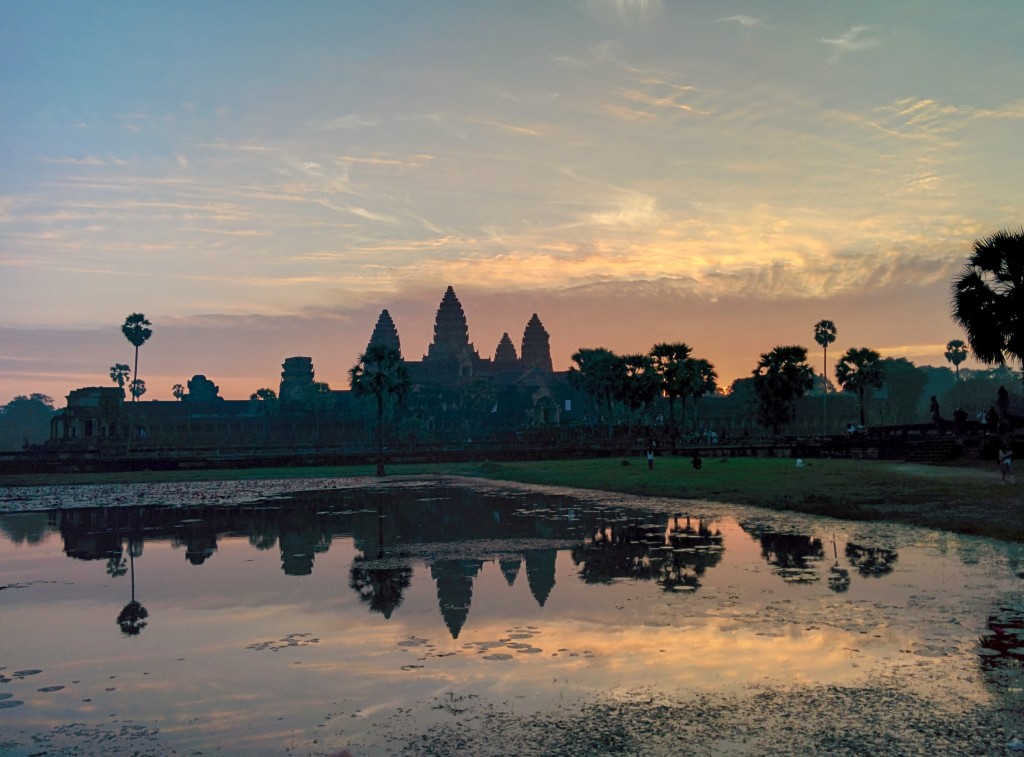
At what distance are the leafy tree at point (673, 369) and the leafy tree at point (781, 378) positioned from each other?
653 centimetres

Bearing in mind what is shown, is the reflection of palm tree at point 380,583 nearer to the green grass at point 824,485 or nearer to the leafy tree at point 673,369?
the green grass at point 824,485

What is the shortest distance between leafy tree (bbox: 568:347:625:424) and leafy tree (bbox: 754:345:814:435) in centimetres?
1712

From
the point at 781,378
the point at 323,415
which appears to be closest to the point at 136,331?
the point at 323,415

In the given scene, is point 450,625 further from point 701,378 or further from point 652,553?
point 701,378

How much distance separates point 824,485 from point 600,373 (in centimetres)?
6260

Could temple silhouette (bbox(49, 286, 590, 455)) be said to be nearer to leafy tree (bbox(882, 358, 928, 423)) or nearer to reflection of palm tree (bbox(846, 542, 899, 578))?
leafy tree (bbox(882, 358, 928, 423))

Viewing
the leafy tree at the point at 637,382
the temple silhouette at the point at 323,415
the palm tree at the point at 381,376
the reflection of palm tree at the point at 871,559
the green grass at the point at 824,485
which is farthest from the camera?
the temple silhouette at the point at 323,415

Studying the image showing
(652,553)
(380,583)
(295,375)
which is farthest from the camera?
(295,375)

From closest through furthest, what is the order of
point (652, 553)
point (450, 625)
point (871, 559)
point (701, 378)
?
point (450, 625) < point (871, 559) < point (652, 553) < point (701, 378)

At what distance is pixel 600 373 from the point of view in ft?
317

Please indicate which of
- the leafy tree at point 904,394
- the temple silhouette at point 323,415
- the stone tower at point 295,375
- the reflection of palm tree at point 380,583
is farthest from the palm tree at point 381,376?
the stone tower at point 295,375

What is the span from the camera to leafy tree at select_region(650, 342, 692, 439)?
82062 millimetres

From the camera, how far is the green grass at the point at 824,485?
24.7m

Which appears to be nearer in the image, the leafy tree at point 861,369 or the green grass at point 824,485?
the green grass at point 824,485
